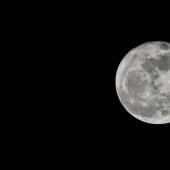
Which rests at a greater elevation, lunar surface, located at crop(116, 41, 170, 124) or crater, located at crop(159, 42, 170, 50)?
crater, located at crop(159, 42, 170, 50)

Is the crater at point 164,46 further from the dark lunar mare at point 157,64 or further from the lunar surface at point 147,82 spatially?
the dark lunar mare at point 157,64

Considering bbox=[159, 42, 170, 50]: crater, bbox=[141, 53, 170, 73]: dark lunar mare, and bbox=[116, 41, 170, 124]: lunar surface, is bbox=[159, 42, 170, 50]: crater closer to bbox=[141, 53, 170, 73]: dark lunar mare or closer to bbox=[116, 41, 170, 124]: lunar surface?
bbox=[116, 41, 170, 124]: lunar surface

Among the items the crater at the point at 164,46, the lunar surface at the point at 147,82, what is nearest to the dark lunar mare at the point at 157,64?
the lunar surface at the point at 147,82

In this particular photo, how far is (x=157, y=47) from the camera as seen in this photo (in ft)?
33.9

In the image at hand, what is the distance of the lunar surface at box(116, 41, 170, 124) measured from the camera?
10.1m

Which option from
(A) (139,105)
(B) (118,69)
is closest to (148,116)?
(A) (139,105)

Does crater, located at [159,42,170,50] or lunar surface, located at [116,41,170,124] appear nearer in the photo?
lunar surface, located at [116,41,170,124]

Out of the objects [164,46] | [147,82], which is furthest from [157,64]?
[164,46]

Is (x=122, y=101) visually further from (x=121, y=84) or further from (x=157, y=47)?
(x=157, y=47)

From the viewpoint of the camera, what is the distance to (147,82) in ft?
33.1

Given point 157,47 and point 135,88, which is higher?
point 157,47

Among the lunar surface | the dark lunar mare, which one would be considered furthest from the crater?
the dark lunar mare

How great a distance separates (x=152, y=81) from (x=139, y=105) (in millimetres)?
459

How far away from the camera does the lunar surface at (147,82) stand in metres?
10.1
